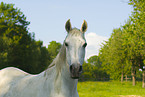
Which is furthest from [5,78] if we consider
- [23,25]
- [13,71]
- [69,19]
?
[23,25]

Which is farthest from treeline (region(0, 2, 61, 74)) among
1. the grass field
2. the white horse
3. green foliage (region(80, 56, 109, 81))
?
green foliage (region(80, 56, 109, 81))

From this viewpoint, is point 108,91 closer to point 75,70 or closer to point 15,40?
point 75,70

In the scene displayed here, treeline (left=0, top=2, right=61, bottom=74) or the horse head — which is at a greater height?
treeline (left=0, top=2, right=61, bottom=74)

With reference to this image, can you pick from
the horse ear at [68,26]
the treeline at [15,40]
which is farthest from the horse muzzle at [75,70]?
the treeline at [15,40]

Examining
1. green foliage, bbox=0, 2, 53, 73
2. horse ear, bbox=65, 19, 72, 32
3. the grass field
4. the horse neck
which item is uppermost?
green foliage, bbox=0, 2, 53, 73

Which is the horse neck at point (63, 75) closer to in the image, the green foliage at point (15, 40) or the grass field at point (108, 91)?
the grass field at point (108, 91)

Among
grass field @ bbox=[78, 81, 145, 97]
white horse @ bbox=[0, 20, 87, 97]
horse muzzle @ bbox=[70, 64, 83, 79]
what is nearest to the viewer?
horse muzzle @ bbox=[70, 64, 83, 79]

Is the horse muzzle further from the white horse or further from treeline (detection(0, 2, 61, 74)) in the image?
treeline (detection(0, 2, 61, 74))

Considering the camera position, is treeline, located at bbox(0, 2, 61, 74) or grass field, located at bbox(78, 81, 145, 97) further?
treeline, located at bbox(0, 2, 61, 74)

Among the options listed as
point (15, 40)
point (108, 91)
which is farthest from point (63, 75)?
point (15, 40)

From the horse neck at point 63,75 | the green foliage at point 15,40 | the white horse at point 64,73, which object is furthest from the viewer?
the green foliage at point 15,40

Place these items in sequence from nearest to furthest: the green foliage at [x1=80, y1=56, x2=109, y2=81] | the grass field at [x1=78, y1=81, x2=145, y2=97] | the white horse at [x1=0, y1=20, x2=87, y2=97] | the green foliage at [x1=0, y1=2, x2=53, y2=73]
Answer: the white horse at [x1=0, y1=20, x2=87, y2=97]
the grass field at [x1=78, y1=81, x2=145, y2=97]
the green foliage at [x1=0, y1=2, x2=53, y2=73]
the green foliage at [x1=80, y1=56, x2=109, y2=81]

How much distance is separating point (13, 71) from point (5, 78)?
464 millimetres

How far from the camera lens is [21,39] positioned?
38.2 m
